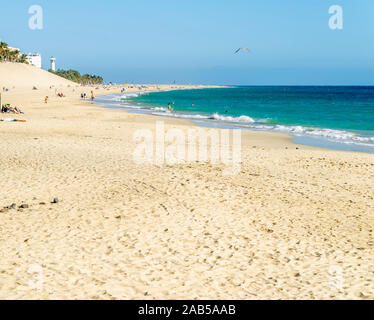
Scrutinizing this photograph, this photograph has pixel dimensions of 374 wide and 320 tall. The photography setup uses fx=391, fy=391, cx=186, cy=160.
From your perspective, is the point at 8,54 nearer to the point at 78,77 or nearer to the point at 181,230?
the point at 78,77

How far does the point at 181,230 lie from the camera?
767 centimetres

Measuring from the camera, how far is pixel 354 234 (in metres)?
Answer: 7.69
